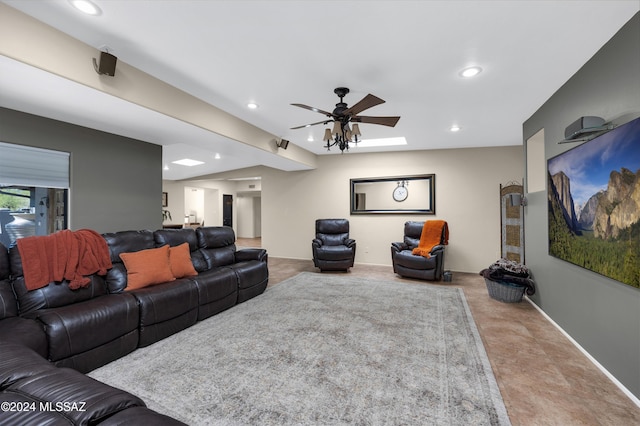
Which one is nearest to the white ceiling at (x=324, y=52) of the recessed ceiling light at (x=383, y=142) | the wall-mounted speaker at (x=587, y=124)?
the wall-mounted speaker at (x=587, y=124)

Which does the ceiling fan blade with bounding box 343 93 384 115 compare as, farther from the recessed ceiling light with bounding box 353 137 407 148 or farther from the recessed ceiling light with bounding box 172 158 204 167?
the recessed ceiling light with bounding box 172 158 204 167

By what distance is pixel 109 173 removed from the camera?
389cm

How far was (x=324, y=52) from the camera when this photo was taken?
236cm

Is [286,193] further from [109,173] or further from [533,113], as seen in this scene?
→ [533,113]

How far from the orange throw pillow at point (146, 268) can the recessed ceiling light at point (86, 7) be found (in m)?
2.10

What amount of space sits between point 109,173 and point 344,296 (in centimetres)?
372

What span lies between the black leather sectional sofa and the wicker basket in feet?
10.6

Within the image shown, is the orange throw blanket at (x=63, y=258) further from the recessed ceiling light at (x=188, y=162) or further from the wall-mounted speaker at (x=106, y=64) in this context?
the recessed ceiling light at (x=188, y=162)

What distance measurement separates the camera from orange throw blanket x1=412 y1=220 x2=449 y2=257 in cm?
521

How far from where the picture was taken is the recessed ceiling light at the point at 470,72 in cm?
260

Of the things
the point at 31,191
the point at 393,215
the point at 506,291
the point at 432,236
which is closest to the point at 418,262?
the point at 432,236

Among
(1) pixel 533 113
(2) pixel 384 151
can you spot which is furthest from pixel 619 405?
(2) pixel 384 151

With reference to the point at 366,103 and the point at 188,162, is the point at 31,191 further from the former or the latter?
the point at 366,103

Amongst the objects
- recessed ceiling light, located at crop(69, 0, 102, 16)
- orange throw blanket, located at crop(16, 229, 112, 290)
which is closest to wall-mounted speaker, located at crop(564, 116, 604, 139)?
recessed ceiling light, located at crop(69, 0, 102, 16)
